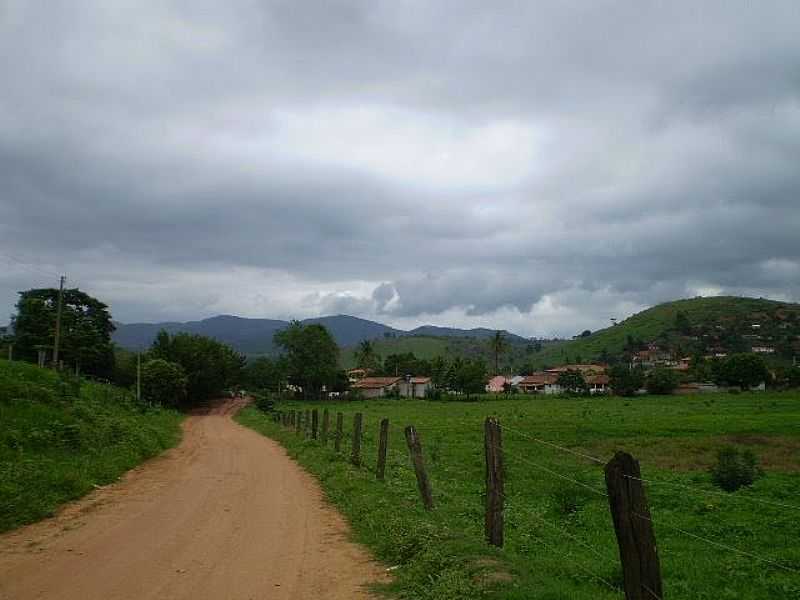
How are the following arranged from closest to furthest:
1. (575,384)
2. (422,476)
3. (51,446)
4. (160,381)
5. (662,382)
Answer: (422,476), (51,446), (160,381), (662,382), (575,384)

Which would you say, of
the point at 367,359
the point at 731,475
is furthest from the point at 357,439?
the point at 367,359

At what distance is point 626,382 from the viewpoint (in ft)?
341

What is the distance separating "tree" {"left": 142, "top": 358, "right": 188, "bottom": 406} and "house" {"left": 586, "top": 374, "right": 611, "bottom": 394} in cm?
7756

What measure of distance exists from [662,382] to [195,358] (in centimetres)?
7142

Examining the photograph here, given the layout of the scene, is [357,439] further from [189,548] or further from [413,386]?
[413,386]

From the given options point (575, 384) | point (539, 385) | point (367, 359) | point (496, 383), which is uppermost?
point (367, 359)

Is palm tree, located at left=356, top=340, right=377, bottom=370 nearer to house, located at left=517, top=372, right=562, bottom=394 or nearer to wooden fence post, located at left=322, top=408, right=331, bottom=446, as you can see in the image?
house, located at left=517, top=372, right=562, bottom=394

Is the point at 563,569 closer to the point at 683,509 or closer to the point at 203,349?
the point at 683,509

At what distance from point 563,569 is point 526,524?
15.6 ft

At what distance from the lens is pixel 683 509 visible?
52.1ft

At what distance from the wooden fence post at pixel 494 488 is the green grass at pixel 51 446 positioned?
7742 millimetres

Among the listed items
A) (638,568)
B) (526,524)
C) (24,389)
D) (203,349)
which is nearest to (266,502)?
(526,524)

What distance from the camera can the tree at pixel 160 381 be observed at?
62250 mm

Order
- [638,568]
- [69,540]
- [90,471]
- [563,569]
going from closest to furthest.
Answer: [638,568], [563,569], [69,540], [90,471]
